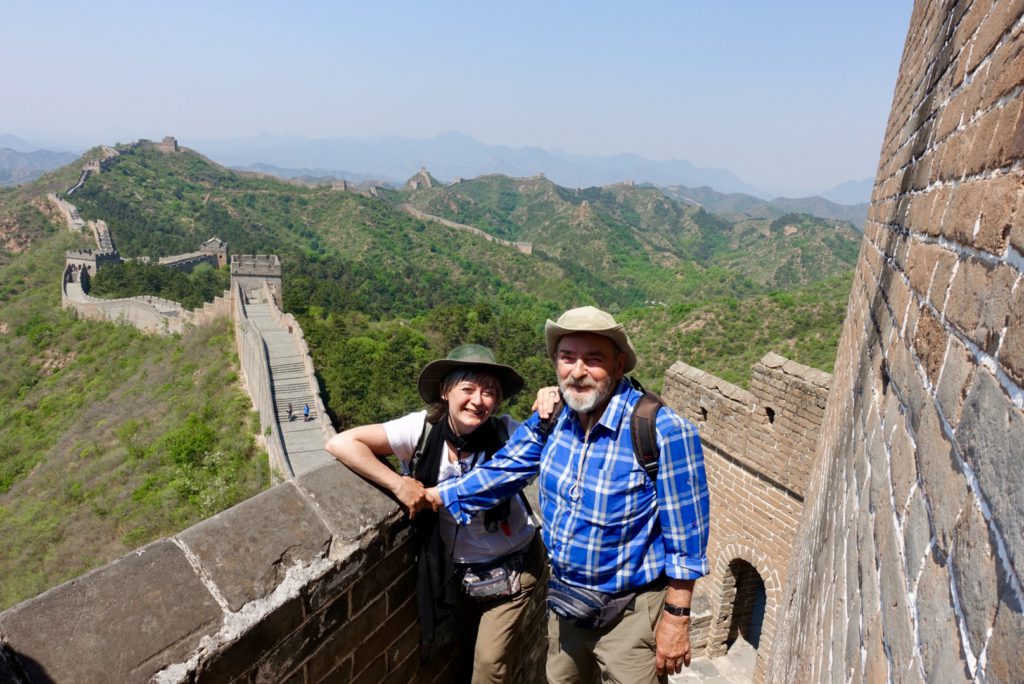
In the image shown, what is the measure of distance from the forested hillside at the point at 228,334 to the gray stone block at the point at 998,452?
1528 centimetres

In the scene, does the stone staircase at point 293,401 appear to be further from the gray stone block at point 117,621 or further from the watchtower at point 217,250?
the watchtower at point 217,250

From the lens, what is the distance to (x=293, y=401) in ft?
66.2

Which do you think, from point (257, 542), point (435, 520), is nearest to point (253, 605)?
point (257, 542)

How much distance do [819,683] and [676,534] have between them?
2.69 feet

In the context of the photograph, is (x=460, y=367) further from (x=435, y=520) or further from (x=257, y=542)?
(x=257, y=542)

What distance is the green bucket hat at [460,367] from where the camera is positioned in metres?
2.84

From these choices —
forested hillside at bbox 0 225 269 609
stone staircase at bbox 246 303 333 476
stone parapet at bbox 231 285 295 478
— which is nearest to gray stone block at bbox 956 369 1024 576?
stone staircase at bbox 246 303 333 476

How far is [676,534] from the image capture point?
257 centimetres

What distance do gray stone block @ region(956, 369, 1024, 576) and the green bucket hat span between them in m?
1.98

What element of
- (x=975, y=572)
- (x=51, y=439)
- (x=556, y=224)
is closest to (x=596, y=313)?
(x=975, y=572)

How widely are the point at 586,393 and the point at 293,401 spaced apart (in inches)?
751

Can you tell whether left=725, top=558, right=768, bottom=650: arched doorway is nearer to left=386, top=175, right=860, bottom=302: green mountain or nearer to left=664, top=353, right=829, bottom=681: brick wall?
left=664, top=353, right=829, bottom=681: brick wall

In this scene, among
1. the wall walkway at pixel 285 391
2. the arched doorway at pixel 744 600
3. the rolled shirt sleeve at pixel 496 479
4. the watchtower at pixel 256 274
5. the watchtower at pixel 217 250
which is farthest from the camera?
the watchtower at pixel 217 250

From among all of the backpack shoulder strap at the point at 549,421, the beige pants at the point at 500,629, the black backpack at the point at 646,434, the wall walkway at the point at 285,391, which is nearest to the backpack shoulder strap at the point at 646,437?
the black backpack at the point at 646,434
